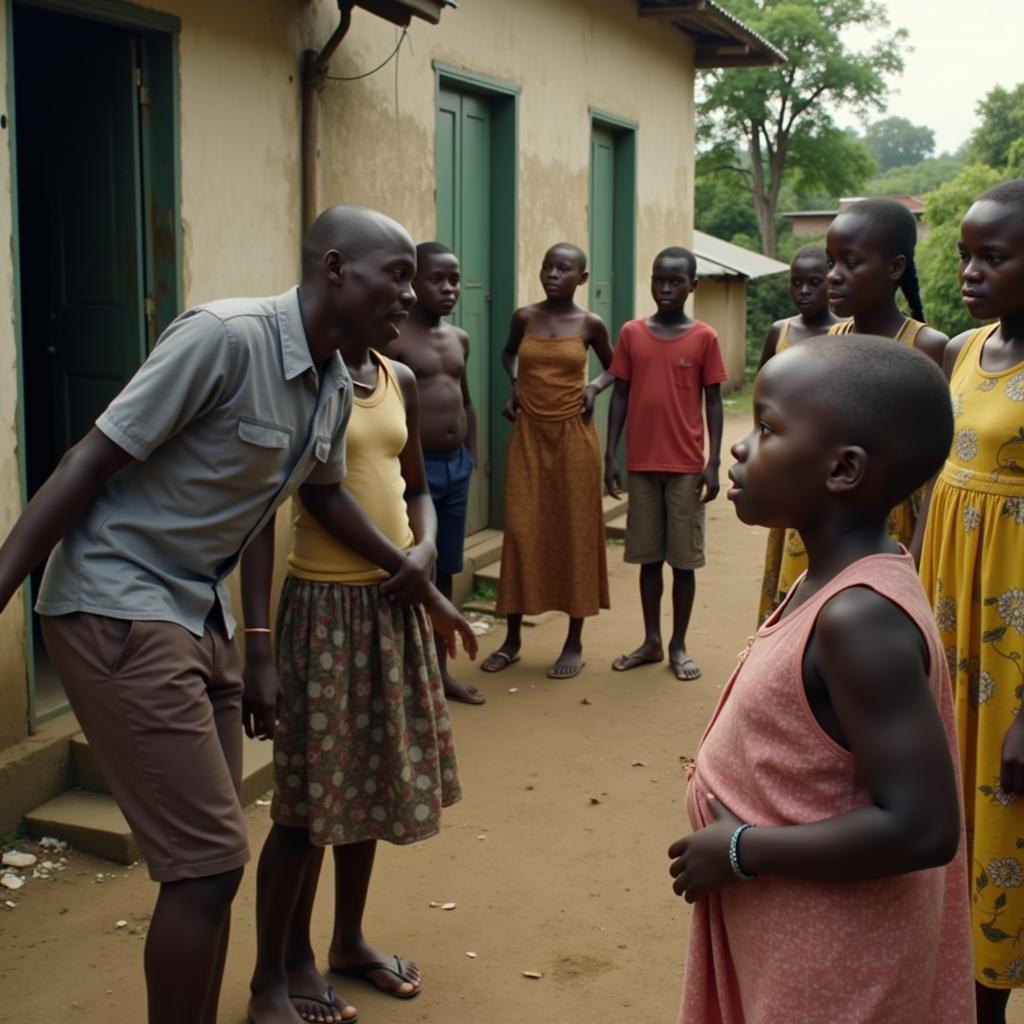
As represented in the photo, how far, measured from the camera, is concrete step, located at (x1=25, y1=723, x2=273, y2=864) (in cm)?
418

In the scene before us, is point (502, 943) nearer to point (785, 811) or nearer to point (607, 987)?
point (607, 987)

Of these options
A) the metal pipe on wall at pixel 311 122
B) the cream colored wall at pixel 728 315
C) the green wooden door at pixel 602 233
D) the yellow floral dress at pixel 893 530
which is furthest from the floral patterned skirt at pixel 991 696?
the cream colored wall at pixel 728 315

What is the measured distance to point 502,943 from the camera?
3.70 metres

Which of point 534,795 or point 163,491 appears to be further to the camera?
point 534,795

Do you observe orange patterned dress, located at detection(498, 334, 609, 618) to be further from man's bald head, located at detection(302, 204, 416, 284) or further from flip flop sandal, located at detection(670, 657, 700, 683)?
man's bald head, located at detection(302, 204, 416, 284)

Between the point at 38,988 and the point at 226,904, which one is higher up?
the point at 226,904

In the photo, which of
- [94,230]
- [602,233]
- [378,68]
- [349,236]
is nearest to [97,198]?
[94,230]

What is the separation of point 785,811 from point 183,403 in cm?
A: 130

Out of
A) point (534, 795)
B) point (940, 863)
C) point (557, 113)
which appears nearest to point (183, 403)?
point (940, 863)

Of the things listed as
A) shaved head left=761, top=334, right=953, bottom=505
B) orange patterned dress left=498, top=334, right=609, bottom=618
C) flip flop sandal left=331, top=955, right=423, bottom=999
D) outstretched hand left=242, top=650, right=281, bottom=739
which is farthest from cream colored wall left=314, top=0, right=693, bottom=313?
shaved head left=761, top=334, right=953, bottom=505

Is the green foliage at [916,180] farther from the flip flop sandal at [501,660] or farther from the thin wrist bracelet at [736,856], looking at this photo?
the thin wrist bracelet at [736,856]

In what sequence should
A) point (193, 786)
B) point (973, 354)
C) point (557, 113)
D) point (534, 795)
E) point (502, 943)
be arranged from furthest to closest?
point (557, 113)
point (534, 795)
point (502, 943)
point (973, 354)
point (193, 786)

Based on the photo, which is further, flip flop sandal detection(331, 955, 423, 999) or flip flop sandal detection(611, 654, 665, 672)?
flip flop sandal detection(611, 654, 665, 672)

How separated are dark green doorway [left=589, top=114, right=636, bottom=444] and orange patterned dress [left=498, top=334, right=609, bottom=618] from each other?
327 cm
